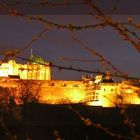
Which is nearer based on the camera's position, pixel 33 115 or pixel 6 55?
pixel 6 55

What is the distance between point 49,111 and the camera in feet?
29.1

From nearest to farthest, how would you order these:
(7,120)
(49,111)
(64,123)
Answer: (7,120) < (64,123) < (49,111)

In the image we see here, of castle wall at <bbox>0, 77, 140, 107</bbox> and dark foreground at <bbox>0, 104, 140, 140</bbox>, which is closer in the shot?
dark foreground at <bbox>0, 104, 140, 140</bbox>

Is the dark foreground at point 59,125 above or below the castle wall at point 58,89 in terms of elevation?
below

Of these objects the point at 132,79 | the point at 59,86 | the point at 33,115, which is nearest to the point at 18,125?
the point at 33,115

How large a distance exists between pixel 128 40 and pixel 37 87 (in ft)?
78.0

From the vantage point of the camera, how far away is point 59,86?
26281 millimetres

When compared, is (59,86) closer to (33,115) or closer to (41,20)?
(33,115)

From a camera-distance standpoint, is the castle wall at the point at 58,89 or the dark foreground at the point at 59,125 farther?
the castle wall at the point at 58,89

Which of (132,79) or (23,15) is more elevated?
(23,15)

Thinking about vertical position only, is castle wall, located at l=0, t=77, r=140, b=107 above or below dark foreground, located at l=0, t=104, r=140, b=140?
above

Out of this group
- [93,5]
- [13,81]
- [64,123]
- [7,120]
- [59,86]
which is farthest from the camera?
[59,86]

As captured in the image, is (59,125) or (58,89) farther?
(58,89)

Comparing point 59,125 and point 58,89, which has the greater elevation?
point 58,89
